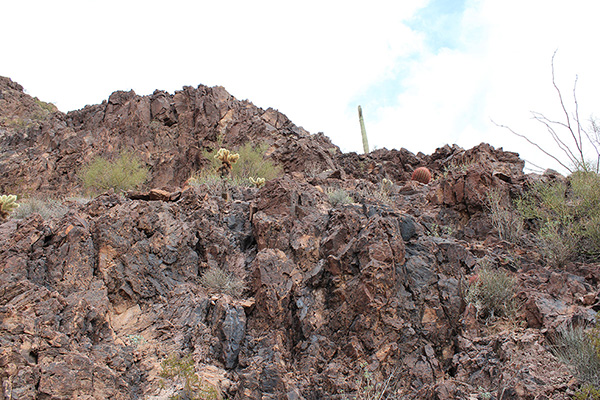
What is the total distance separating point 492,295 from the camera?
19.1ft

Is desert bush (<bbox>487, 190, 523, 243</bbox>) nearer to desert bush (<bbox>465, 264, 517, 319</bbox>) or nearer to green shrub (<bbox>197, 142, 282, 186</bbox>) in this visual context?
desert bush (<bbox>465, 264, 517, 319</bbox>)

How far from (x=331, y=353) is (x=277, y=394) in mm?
874

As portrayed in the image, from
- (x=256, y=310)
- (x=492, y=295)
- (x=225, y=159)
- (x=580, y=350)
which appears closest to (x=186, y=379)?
(x=256, y=310)

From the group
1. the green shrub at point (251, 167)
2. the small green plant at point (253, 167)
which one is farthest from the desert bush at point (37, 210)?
the small green plant at point (253, 167)

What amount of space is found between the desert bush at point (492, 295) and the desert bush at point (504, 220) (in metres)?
1.55

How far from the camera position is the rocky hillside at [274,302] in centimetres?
459

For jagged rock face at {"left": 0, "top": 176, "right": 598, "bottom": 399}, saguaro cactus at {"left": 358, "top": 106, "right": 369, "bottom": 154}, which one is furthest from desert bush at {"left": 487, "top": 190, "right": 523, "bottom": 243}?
saguaro cactus at {"left": 358, "top": 106, "right": 369, "bottom": 154}

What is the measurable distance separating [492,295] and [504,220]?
87.2 inches

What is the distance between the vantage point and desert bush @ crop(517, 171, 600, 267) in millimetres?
6621

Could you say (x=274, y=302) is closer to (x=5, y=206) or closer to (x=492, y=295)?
(x=492, y=295)

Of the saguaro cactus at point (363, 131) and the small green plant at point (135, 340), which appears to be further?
the saguaro cactus at point (363, 131)

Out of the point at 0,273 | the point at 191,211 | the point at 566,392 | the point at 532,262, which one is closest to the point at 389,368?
the point at 566,392

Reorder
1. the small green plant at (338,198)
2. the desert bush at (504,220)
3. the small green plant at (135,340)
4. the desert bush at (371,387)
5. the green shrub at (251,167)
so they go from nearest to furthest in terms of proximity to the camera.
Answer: the desert bush at (371,387), the small green plant at (135,340), the desert bush at (504,220), the small green plant at (338,198), the green shrub at (251,167)

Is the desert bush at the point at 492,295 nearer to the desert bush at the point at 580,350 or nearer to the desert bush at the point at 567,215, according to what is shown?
the desert bush at the point at 580,350
